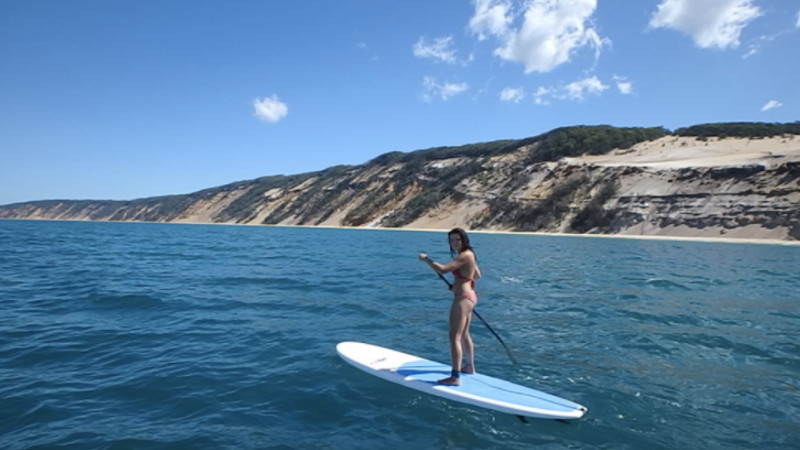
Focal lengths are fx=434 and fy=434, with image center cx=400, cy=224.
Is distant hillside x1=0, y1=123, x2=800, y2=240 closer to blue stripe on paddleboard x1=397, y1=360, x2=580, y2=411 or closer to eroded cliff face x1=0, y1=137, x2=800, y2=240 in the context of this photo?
eroded cliff face x1=0, y1=137, x2=800, y2=240

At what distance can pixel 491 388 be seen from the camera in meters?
5.77

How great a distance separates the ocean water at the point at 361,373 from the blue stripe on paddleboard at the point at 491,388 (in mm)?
216

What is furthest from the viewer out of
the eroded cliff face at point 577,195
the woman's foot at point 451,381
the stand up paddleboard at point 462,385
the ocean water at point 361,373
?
the eroded cliff face at point 577,195

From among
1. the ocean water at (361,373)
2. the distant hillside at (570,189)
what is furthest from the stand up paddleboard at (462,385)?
the distant hillside at (570,189)

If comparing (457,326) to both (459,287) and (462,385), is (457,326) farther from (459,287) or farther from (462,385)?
(462,385)

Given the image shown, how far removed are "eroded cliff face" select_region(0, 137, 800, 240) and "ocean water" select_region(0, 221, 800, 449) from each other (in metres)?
34.5

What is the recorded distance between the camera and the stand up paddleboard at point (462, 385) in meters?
5.17

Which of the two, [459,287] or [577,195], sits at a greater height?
[577,195]

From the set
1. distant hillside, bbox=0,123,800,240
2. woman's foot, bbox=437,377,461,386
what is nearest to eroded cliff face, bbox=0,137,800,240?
distant hillside, bbox=0,123,800,240

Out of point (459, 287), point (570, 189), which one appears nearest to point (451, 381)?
point (459, 287)

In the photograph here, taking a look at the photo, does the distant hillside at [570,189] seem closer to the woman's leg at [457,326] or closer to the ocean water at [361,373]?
the ocean water at [361,373]

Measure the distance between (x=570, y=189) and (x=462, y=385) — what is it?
A: 5646 cm

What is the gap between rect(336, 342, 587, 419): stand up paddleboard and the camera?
17.0ft

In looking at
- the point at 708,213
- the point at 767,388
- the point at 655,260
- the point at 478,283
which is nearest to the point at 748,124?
the point at 708,213
